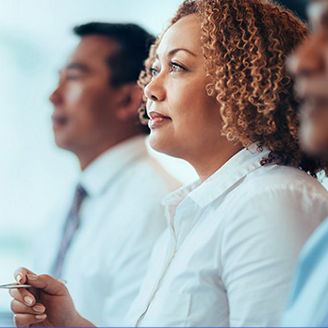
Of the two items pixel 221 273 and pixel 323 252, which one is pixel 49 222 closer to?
pixel 221 273

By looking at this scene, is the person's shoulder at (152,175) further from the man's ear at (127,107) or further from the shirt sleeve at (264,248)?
the shirt sleeve at (264,248)

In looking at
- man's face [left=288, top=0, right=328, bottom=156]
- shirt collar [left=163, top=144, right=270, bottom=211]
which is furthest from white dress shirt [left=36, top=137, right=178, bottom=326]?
man's face [left=288, top=0, right=328, bottom=156]

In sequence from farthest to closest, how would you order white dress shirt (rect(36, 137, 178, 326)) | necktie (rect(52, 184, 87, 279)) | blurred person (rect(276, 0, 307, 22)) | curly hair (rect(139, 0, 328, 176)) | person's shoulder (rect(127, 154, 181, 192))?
1. blurred person (rect(276, 0, 307, 22))
2. necktie (rect(52, 184, 87, 279))
3. person's shoulder (rect(127, 154, 181, 192))
4. white dress shirt (rect(36, 137, 178, 326))
5. curly hair (rect(139, 0, 328, 176))

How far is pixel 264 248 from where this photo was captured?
2.43 feet

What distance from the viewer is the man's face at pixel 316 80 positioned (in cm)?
45

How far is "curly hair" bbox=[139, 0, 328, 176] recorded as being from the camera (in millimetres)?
887

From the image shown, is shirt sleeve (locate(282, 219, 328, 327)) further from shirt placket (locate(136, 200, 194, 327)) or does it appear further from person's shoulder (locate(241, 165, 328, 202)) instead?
shirt placket (locate(136, 200, 194, 327))

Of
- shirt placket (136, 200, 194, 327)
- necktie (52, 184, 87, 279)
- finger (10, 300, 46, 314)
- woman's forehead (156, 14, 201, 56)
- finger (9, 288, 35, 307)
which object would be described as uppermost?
woman's forehead (156, 14, 201, 56)

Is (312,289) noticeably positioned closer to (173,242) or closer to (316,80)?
(316,80)

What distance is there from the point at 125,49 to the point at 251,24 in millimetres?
1004

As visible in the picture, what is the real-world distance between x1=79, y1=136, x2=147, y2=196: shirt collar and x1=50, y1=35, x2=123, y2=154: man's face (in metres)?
0.08

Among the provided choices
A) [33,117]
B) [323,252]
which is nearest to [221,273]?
[323,252]

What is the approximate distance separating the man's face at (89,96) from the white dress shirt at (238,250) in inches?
38.5

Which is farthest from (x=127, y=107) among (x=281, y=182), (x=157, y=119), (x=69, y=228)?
(x=281, y=182)
